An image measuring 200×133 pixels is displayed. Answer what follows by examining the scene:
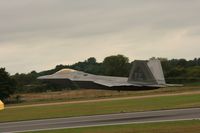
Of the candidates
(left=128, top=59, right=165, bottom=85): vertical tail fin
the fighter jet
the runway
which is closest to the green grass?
the runway

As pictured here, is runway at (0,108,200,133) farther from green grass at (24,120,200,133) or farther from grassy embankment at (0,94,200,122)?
grassy embankment at (0,94,200,122)

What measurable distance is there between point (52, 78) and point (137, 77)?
14806 mm

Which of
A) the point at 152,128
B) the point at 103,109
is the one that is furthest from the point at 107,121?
the point at 103,109

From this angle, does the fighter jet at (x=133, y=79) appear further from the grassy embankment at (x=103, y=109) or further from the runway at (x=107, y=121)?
the runway at (x=107, y=121)

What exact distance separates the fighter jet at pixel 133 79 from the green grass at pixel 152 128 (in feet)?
139

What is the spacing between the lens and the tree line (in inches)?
3480

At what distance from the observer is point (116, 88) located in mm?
72500

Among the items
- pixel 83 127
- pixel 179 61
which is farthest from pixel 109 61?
pixel 83 127

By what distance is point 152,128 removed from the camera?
22016 mm

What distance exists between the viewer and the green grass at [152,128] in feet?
68.0

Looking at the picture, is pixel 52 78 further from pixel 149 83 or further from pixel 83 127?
pixel 83 127

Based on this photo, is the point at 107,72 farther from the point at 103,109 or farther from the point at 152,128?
the point at 152,128

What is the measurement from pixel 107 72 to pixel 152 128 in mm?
114115

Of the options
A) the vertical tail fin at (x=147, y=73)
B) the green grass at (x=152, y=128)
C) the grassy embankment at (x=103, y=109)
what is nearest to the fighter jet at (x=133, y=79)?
the vertical tail fin at (x=147, y=73)
